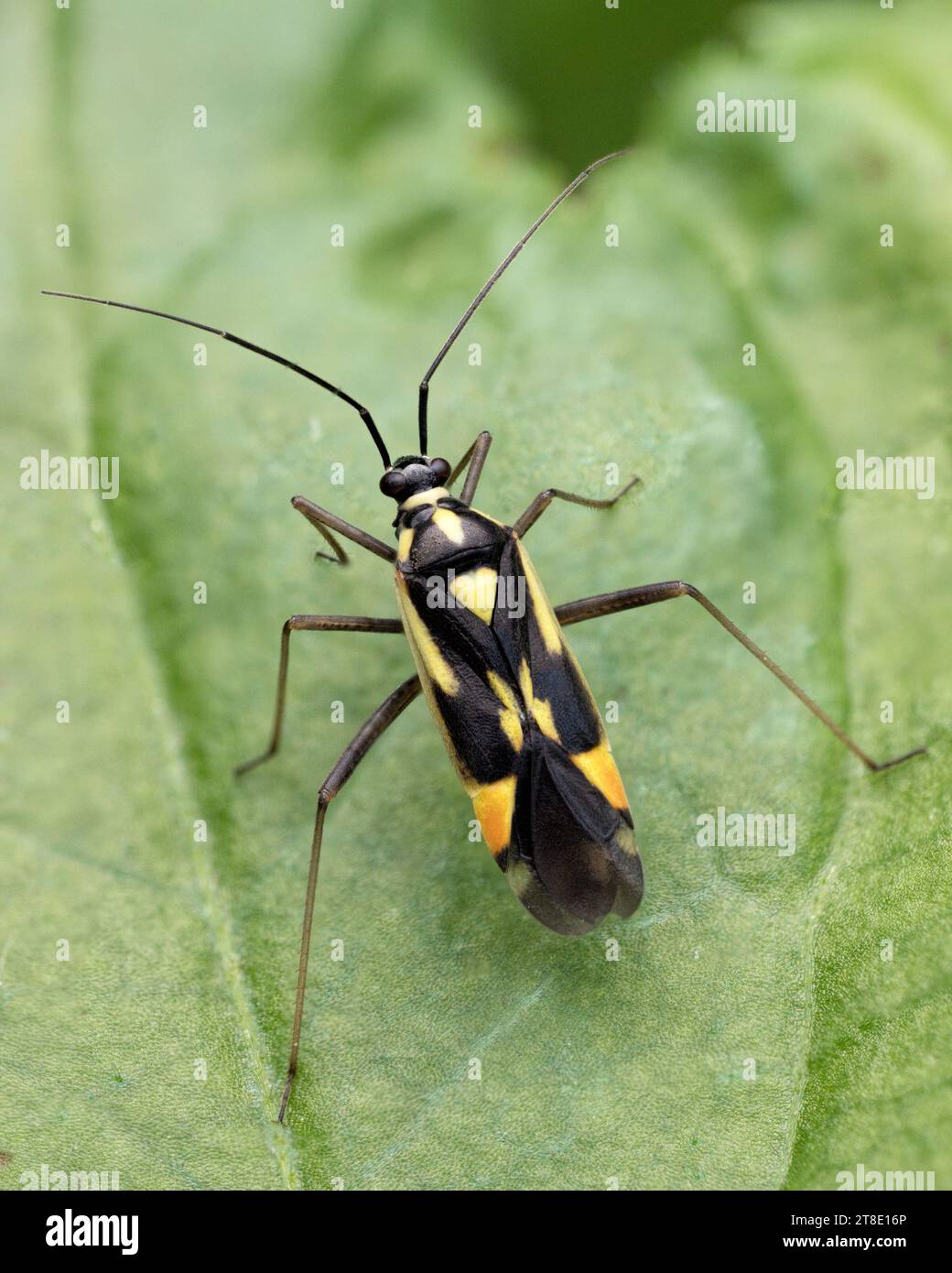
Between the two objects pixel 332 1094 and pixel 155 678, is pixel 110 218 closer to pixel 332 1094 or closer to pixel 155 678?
pixel 155 678

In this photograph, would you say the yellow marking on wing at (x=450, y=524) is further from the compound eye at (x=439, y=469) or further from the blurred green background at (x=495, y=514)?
the blurred green background at (x=495, y=514)

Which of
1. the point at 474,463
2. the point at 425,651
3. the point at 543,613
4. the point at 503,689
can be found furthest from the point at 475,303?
the point at 503,689

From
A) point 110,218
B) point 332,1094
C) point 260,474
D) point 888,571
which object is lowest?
point 332,1094

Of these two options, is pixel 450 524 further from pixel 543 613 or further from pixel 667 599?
pixel 667 599

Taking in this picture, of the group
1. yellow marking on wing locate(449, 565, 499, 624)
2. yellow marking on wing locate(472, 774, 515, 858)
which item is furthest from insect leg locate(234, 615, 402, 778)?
yellow marking on wing locate(472, 774, 515, 858)

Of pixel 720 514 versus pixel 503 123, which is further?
pixel 503 123

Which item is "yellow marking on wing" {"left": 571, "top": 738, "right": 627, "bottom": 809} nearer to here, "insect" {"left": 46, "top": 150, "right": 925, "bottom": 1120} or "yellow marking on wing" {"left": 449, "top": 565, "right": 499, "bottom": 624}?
"insect" {"left": 46, "top": 150, "right": 925, "bottom": 1120}
